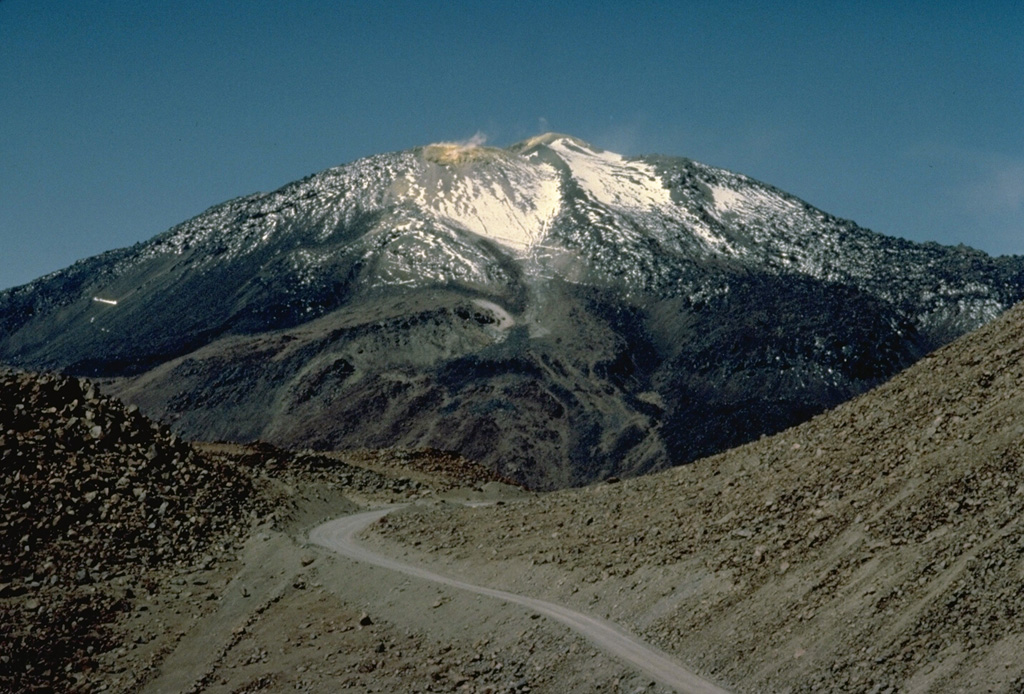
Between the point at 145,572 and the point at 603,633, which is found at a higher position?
the point at 145,572

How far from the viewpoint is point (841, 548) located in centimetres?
2344

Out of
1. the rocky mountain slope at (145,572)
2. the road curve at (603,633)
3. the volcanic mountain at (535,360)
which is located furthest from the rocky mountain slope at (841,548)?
the volcanic mountain at (535,360)

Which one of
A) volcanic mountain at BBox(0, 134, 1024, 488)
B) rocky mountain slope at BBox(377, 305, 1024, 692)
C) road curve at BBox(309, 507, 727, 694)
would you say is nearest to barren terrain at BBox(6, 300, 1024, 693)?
rocky mountain slope at BBox(377, 305, 1024, 692)

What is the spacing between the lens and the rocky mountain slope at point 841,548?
1977 centimetres

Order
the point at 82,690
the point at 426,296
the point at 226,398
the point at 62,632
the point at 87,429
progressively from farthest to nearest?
the point at 426,296 < the point at 226,398 < the point at 87,429 < the point at 62,632 < the point at 82,690

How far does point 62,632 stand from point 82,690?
2.41m

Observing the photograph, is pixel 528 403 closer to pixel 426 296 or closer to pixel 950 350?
pixel 426 296

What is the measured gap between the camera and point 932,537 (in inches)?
864

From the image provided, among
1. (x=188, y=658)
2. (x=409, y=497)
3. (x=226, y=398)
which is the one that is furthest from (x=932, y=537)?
(x=226, y=398)

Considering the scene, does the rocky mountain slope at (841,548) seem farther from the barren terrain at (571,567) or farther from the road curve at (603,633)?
the road curve at (603,633)

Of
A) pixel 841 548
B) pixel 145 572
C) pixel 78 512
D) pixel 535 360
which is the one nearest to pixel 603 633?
pixel 841 548

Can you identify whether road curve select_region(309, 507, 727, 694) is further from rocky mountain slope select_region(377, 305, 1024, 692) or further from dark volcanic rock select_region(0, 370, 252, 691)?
dark volcanic rock select_region(0, 370, 252, 691)

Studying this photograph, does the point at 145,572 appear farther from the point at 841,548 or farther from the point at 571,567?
the point at 841,548

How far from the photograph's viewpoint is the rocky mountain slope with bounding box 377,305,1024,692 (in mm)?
19766
